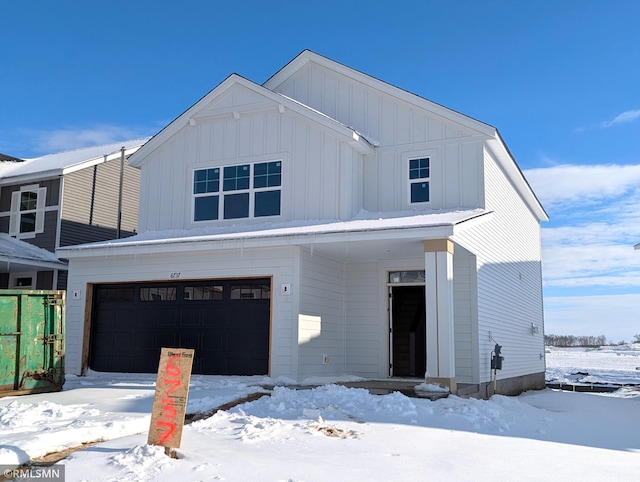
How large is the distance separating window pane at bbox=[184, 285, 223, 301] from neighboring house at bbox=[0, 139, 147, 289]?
20.9 ft

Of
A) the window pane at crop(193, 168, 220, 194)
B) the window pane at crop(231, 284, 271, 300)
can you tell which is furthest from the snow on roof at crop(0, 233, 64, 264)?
the window pane at crop(231, 284, 271, 300)

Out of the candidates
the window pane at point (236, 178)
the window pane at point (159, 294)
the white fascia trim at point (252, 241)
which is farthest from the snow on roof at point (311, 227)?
the window pane at point (159, 294)

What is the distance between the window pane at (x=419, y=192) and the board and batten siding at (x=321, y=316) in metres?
2.24

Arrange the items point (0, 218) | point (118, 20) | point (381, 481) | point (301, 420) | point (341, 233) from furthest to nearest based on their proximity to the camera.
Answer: point (0, 218), point (118, 20), point (341, 233), point (301, 420), point (381, 481)

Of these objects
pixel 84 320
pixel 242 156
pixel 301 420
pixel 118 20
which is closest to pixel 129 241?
pixel 84 320

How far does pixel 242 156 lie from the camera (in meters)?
15.2

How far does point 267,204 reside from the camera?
14.9 meters

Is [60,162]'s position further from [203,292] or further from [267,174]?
[203,292]

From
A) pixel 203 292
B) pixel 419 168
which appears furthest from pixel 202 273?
pixel 419 168

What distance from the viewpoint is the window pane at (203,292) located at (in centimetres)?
1384

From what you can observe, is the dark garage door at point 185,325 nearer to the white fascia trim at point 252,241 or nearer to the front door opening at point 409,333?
the white fascia trim at point 252,241

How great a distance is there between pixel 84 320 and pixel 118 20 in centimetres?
812

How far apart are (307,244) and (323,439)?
18.4ft

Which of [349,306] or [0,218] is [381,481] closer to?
[349,306]
